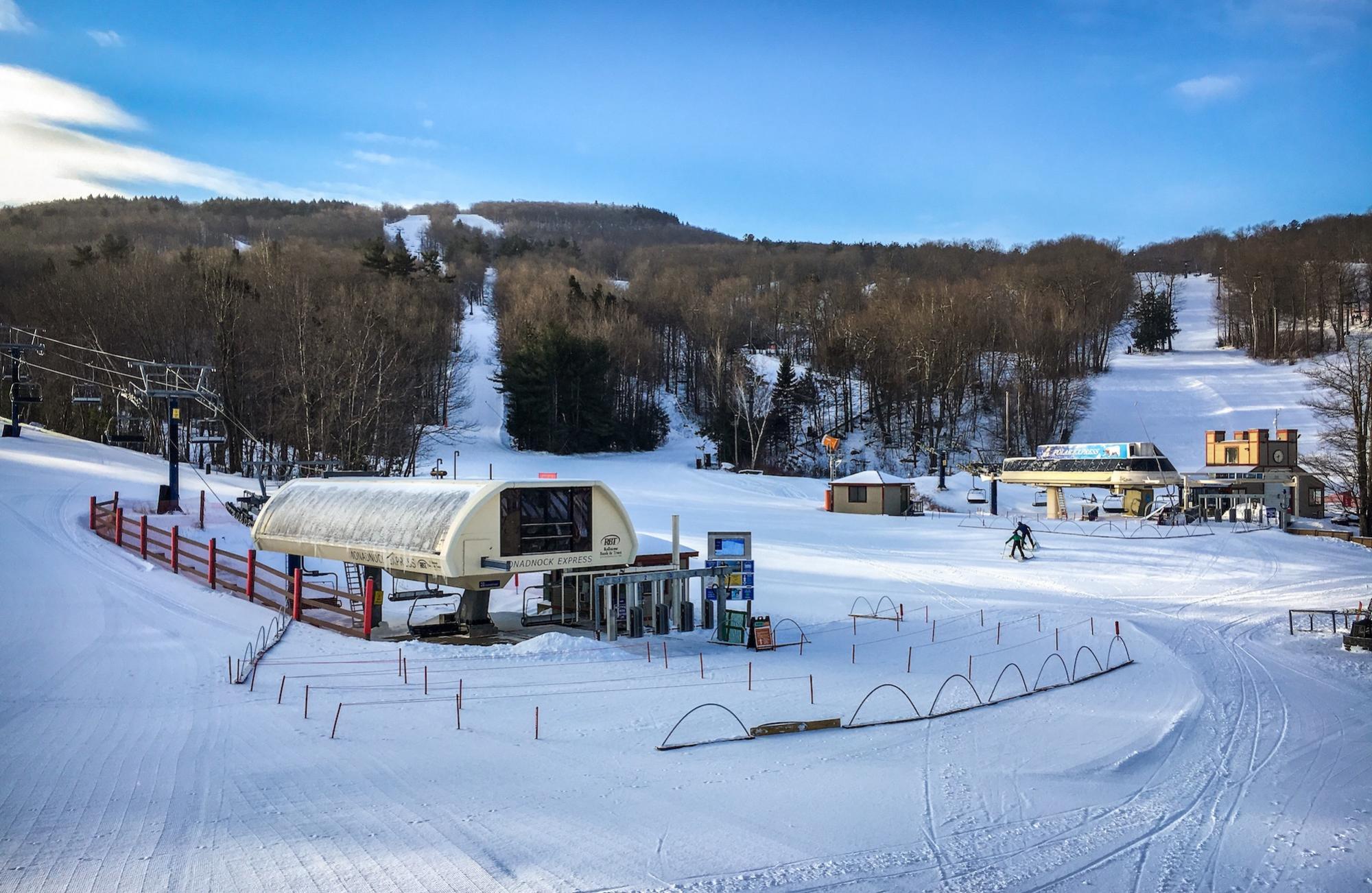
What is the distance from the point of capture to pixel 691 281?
106 m

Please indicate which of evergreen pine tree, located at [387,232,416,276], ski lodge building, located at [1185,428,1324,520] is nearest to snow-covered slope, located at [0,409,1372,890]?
ski lodge building, located at [1185,428,1324,520]

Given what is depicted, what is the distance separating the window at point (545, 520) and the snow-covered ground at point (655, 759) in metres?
2.21

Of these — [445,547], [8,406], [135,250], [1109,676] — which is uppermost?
[135,250]

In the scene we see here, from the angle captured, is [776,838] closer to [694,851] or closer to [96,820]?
[694,851]

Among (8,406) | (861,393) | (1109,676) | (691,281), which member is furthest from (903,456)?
(8,406)

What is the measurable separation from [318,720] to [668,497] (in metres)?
35.5

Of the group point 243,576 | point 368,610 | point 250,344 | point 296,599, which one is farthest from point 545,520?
point 250,344

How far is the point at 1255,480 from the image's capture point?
45.7m

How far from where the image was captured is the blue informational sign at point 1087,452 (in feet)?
150

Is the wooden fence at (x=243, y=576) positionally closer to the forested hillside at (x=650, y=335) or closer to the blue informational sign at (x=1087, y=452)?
the forested hillside at (x=650, y=335)

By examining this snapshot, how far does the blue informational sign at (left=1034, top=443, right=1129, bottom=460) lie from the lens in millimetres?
45719

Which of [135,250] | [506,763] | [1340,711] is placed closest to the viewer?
[506,763]

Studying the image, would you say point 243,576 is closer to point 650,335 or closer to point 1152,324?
point 650,335

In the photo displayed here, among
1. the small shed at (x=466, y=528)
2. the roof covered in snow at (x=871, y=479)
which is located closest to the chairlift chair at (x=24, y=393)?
the small shed at (x=466, y=528)
